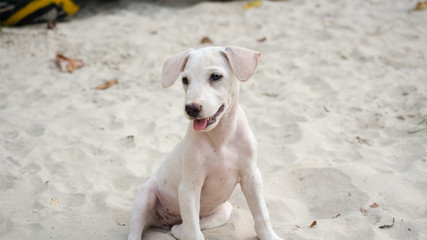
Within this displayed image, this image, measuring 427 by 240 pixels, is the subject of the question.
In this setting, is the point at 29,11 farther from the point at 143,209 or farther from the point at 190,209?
the point at 190,209

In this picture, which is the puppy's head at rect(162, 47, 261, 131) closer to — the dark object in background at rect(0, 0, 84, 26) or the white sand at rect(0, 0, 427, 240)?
the white sand at rect(0, 0, 427, 240)

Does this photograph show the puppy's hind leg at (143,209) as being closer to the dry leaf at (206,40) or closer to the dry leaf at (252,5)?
the dry leaf at (206,40)

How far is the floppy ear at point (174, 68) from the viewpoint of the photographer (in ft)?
8.91

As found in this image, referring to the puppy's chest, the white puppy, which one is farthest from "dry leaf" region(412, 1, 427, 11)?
the puppy's chest

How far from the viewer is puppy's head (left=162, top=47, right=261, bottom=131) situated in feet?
8.05

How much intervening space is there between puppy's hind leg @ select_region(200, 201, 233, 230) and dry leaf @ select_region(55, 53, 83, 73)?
368 cm

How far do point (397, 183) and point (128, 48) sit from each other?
4.47 metres

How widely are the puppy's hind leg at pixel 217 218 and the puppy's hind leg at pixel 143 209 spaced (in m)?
0.38

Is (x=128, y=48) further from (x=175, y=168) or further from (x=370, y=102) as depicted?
(x=175, y=168)

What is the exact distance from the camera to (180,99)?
536 centimetres

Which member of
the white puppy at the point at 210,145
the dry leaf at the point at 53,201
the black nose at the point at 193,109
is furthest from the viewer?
the dry leaf at the point at 53,201

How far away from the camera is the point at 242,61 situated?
260 cm

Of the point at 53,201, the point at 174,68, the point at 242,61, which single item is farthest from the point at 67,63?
the point at 242,61

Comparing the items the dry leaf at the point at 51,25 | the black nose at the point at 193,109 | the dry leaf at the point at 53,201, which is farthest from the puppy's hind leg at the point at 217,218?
the dry leaf at the point at 51,25
